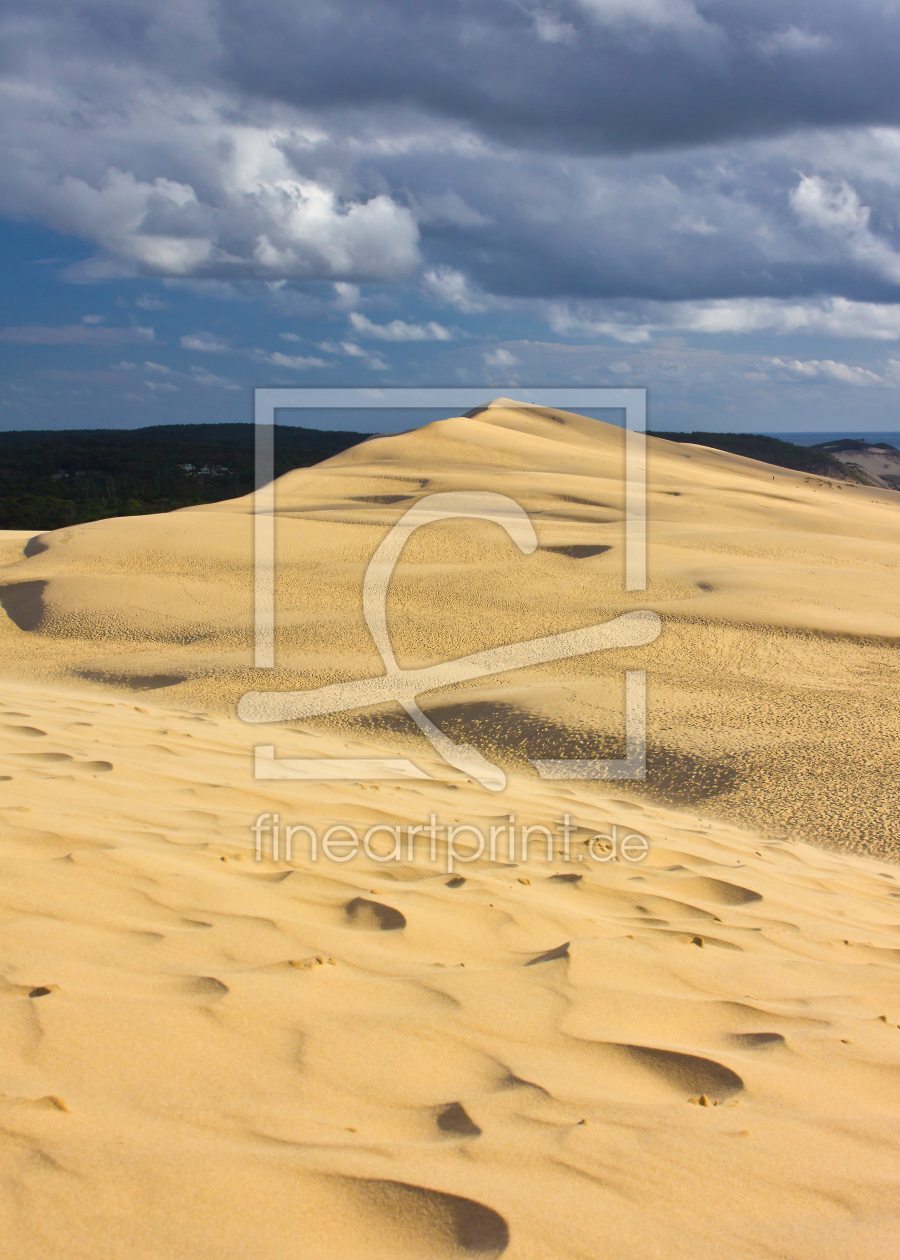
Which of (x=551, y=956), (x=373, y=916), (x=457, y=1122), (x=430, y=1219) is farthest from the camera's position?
(x=373, y=916)

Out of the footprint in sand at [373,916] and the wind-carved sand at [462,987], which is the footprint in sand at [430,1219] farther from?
the footprint in sand at [373,916]

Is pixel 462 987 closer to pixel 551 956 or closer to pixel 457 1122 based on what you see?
pixel 551 956

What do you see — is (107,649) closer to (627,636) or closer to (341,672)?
(341,672)

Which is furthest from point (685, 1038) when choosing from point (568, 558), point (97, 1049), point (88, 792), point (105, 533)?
point (105, 533)
